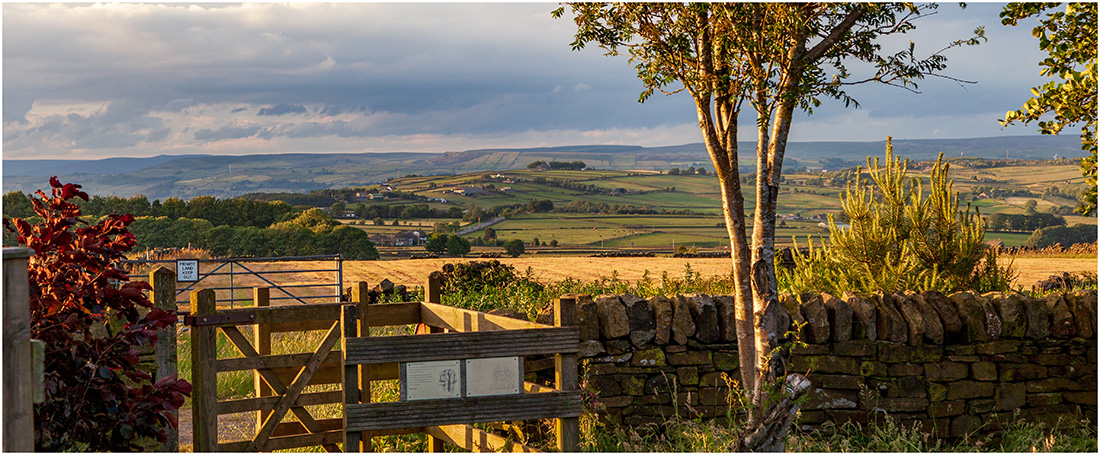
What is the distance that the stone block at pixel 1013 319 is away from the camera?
7148 millimetres

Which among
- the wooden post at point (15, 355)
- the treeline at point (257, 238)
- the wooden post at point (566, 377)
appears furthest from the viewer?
the treeline at point (257, 238)

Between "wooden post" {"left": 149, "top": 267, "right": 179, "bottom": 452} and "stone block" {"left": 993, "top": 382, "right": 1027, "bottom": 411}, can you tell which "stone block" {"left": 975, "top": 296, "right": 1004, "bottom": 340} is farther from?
"wooden post" {"left": 149, "top": 267, "right": 179, "bottom": 452}

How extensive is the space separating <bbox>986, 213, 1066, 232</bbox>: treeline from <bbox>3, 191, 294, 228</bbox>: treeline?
44.4 meters

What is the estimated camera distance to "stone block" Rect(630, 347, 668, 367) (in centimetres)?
683

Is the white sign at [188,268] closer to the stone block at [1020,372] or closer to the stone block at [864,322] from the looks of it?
the stone block at [864,322]

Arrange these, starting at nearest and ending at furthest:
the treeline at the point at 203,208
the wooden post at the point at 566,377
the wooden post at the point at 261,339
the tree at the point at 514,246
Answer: the wooden post at the point at 566,377 → the wooden post at the point at 261,339 → the treeline at the point at 203,208 → the tree at the point at 514,246

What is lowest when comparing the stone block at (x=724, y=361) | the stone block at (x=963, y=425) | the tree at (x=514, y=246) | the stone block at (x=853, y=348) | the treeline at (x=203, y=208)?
the tree at (x=514, y=246)

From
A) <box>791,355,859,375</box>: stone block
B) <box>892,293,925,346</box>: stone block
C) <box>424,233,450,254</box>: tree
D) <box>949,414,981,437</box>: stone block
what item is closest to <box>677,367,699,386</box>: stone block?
<box>791,355,859,375</box>: stone block

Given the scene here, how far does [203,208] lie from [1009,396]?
4709 centimetres

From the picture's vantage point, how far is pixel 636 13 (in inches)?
224

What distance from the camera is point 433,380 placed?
15.2 feet

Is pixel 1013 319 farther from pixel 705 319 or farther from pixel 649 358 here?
pixel 649 358

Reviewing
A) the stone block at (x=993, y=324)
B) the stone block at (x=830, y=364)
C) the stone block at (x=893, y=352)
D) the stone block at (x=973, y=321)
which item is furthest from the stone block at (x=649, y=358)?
the stone block at (x=993, y=324)

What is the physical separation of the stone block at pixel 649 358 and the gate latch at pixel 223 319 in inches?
122
